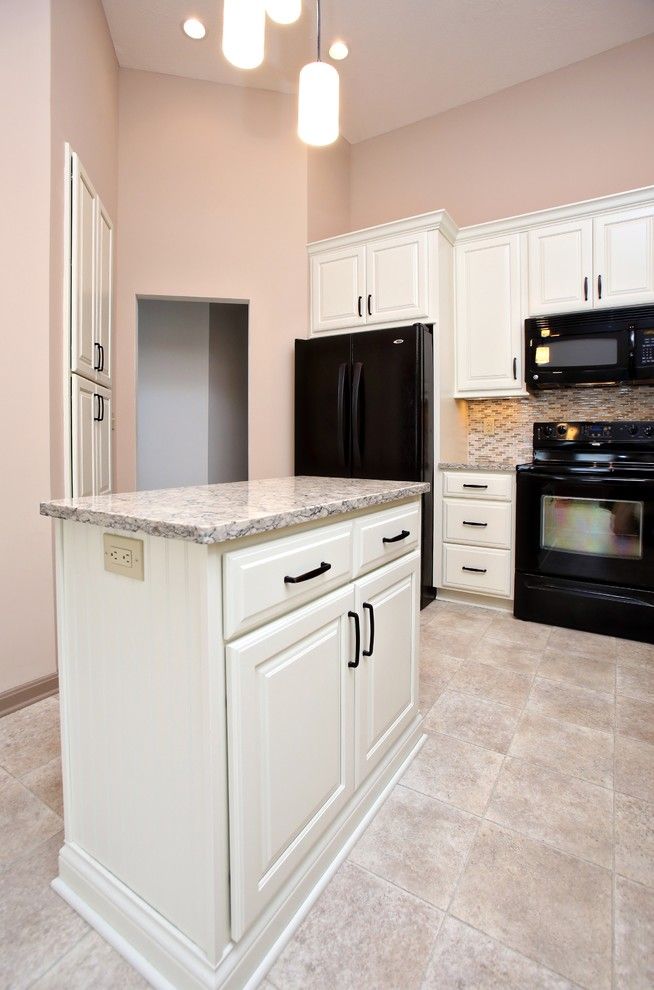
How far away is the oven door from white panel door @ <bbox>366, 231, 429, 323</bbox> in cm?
127

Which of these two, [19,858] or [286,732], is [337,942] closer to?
[286,732]

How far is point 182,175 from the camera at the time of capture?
Answer: 11.1 feet

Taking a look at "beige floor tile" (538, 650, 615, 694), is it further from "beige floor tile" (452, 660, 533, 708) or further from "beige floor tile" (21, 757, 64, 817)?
"beige floor tile" (21, 757, 64, 817)

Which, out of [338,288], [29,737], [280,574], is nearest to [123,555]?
[280,574]

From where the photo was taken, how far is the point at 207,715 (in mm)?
905

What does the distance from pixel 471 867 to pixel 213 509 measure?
43.8 inches

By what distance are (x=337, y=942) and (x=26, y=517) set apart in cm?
182

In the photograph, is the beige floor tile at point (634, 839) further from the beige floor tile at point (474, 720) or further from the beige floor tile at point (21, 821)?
the beige floor tile at point (21, 821)

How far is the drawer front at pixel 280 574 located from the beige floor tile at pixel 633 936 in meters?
0.96

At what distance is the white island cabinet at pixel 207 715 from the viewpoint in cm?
93

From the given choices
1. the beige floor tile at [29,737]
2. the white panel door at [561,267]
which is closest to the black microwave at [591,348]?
the white panel door at [561,267]

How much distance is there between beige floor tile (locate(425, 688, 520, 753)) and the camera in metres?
1.87

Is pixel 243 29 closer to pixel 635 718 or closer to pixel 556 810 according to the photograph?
pixel 556 810

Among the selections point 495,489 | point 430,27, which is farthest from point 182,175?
point 495,489
